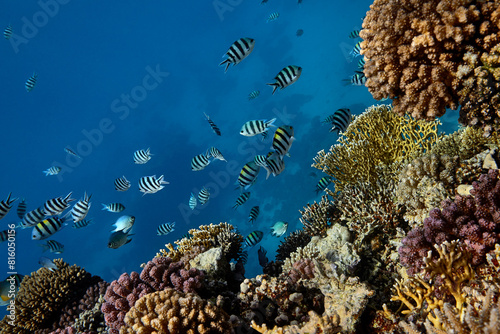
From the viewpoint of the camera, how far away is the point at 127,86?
75188mm

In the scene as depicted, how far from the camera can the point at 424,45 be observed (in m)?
3.12

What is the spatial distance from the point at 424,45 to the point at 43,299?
840 centimetres

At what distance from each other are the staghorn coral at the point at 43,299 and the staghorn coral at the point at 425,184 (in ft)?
23.9

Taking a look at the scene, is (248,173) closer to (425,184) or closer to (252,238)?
(252,238)

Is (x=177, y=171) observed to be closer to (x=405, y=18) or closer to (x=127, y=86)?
(x=405, y=18)

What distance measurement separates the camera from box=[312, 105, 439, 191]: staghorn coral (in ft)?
17.0

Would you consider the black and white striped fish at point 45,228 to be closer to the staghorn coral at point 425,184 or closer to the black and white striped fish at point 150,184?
the black and white striped fish at point 150,184

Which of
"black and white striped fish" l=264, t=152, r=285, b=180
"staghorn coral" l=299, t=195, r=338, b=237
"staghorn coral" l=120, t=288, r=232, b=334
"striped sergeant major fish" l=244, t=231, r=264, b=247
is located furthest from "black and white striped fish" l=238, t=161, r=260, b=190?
"staghorn coral" l=120, t=288, r=232, b=334

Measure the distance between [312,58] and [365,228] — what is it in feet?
184

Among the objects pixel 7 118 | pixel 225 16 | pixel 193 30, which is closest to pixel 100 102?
pixel 7 118

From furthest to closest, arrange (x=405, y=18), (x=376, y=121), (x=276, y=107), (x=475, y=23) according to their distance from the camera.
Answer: (x=276, y=107) → (x=376, y=121) → (x=405, y=18) → (x=475, y=23)

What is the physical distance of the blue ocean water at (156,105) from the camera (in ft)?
123

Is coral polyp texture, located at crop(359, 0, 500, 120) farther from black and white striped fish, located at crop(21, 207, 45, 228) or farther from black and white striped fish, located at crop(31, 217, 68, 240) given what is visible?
black and white striped fish, located at crop(21, 207, 45, 228)

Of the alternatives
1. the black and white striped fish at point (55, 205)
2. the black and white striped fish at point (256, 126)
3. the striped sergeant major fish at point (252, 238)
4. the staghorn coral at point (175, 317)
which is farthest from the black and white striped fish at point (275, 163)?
the black and white striped fish at point (55, 205)
